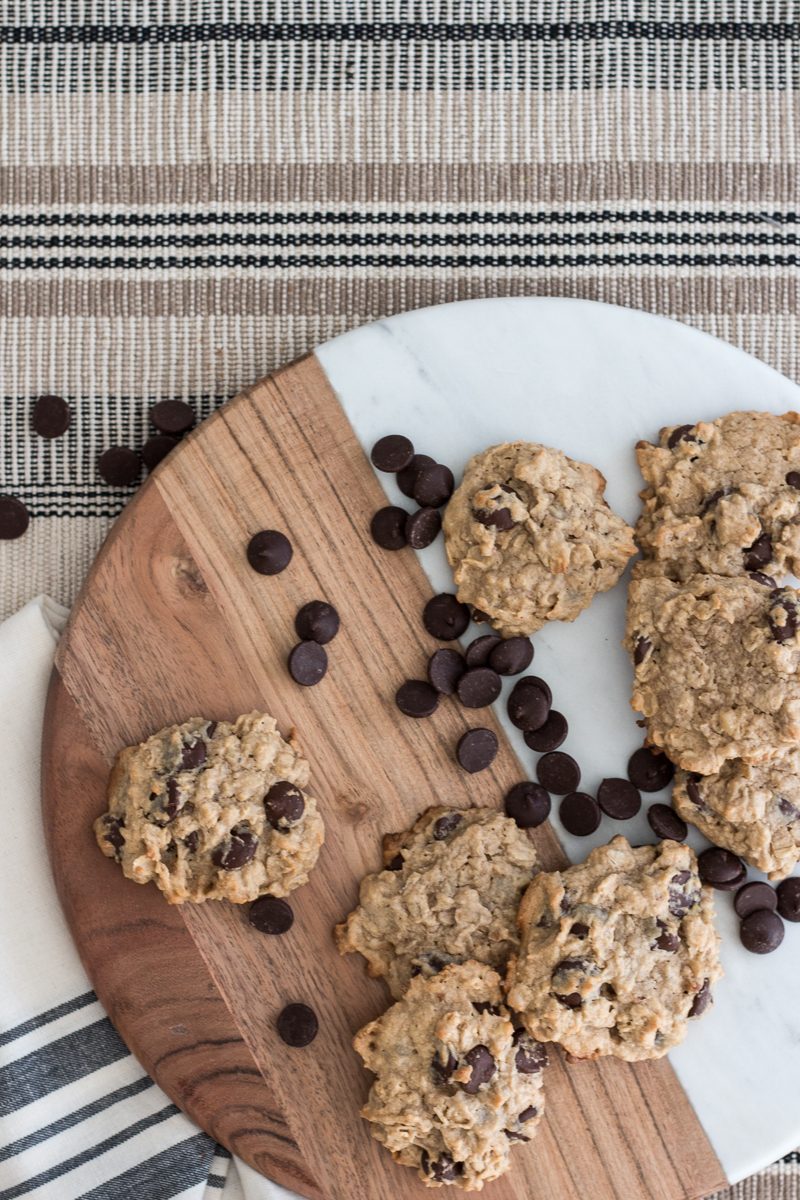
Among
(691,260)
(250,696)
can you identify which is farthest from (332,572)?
(691,260)

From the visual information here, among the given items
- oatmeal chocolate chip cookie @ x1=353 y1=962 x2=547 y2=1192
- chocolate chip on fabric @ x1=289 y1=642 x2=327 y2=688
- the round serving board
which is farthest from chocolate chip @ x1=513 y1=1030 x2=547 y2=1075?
chocolate chip on fabric @ x1=289 y1=642 x2=327 y2=688

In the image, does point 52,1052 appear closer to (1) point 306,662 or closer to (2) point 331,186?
(1) point 306,662

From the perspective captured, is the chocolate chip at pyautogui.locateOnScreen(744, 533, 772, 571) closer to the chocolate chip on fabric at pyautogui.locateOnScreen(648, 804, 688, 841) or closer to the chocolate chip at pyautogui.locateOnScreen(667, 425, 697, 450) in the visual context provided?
the chocolate chip at pyautogui.locateOnScreen(667, 425, 697, 450)

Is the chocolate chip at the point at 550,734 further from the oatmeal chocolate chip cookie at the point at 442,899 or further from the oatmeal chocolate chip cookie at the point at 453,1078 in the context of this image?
the oatmeal chocolate chip cookie at the point at 453,1078

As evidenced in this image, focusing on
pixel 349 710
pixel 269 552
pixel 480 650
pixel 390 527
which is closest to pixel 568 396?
pixel 390 527

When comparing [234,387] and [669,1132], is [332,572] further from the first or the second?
[669,1132]

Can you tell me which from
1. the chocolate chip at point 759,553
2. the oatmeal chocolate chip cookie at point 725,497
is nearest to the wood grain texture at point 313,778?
the oatmeal chocolate chip cookie at point 725,497
